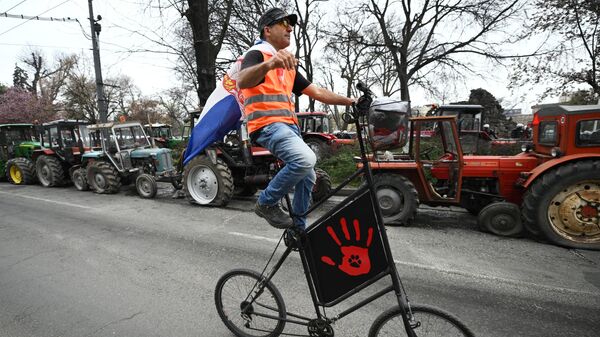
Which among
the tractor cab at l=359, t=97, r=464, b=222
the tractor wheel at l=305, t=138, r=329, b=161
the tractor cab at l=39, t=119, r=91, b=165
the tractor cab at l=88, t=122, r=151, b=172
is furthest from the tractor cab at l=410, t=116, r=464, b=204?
the tractor cab at l=39, t=119, r=91, b=165

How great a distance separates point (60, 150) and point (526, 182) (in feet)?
43.9

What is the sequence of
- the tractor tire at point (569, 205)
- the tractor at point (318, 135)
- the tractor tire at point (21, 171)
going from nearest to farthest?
1. the tractor tire at point (569, 205)
2. the tractor tire at point (21, 171)
3. the tractor at point (318, 135)

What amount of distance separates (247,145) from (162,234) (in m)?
2.78

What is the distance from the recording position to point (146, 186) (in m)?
8.36

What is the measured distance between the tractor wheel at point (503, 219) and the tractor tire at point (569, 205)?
10.9 inches

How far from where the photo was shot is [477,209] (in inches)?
228

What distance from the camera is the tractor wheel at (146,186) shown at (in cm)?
825

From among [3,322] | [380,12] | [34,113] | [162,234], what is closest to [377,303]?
[3,322]

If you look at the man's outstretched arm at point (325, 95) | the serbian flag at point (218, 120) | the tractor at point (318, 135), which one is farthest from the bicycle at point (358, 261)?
the tractor at point (318, 135)

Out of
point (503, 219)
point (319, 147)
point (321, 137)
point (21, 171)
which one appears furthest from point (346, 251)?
point (21, 171)

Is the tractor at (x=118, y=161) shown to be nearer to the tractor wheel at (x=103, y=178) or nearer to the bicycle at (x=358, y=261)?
the tractor wheel at (x=103, y=178)

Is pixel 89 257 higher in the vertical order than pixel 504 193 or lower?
lower

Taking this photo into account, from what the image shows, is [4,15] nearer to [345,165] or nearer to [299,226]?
[345,165]

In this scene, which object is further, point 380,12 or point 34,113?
point 34,113
